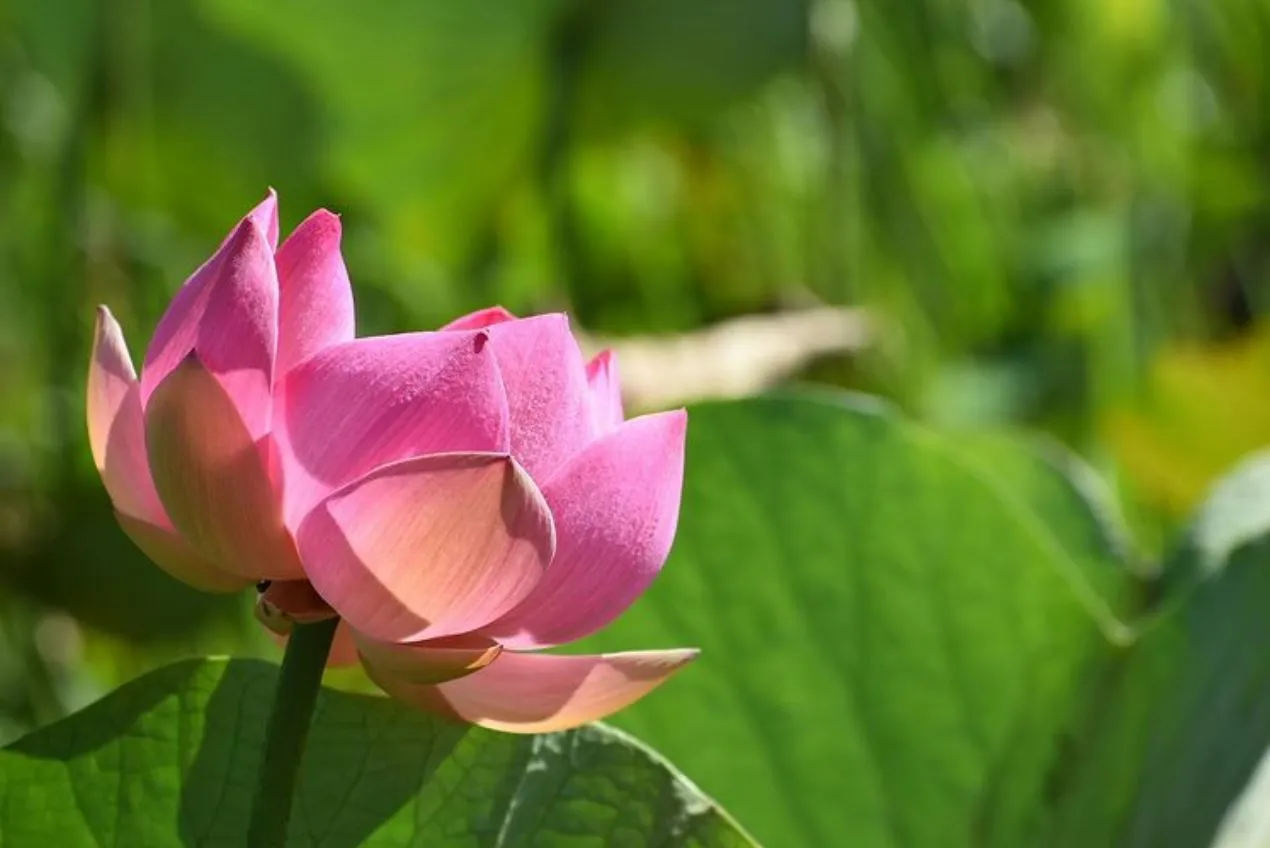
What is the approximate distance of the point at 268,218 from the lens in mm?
242

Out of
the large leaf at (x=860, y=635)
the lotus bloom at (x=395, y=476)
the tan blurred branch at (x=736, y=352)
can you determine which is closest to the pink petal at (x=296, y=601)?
the lotus bloom at (x=395, y=476)

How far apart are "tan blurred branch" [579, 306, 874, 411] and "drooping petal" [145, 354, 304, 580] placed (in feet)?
1.71

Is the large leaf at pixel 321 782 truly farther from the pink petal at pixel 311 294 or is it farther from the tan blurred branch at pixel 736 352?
the tan blurred branch at pixel 736 352

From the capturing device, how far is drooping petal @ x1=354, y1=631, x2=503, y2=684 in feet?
0.74

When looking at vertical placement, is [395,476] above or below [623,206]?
above

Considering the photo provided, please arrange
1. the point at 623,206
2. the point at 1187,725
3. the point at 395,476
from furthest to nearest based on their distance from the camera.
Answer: the point at 623,206 → the point at 1187,725 → the point at 395,476

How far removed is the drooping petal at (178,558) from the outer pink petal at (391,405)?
0.08 feet

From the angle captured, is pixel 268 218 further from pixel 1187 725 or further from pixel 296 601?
pixel 1187 725

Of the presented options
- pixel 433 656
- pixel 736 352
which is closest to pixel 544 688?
pixel 433 656

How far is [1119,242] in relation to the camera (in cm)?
124

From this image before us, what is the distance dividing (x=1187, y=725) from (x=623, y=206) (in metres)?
0.90

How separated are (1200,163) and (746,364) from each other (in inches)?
28.7

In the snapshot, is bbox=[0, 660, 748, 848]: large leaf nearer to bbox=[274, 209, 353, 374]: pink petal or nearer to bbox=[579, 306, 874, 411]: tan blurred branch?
bbox=[274, 209, 353, 374]: pink petal

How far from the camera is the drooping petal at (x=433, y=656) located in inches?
8.9
